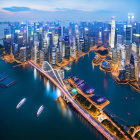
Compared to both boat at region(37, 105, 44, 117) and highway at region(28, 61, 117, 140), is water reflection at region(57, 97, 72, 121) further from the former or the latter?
boat at region(37, 105, 44, 117)

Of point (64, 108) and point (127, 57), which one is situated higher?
point (127, 57)

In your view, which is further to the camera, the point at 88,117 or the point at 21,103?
the point at 21,103

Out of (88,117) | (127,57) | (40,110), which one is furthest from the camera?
(127,57)

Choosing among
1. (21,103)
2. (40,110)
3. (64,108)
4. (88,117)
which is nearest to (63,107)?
(64,108)

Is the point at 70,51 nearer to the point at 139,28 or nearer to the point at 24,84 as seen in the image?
the point at 24,84

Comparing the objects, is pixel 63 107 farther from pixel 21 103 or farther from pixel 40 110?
pixel 21 103

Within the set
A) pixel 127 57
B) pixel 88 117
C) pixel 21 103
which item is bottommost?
pixel 88 117

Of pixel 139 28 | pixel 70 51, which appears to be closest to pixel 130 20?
pixel 139 28

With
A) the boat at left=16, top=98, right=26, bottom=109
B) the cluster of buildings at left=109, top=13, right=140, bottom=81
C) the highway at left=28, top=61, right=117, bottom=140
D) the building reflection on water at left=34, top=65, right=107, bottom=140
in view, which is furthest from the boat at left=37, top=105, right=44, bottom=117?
the cluster of buildings at left=109, top=13, right=140, bottom=81

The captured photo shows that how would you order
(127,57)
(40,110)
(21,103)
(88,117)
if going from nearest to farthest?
(88,117) < (40,110) < (21,103) < (127,57)

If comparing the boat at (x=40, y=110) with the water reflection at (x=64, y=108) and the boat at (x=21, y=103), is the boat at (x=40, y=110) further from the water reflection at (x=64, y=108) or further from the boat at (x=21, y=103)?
the boat at (x=21, y=103)

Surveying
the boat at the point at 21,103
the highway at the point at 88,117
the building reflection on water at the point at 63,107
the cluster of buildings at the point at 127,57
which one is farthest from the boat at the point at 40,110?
the cluster of buildings at the point at 127,57
